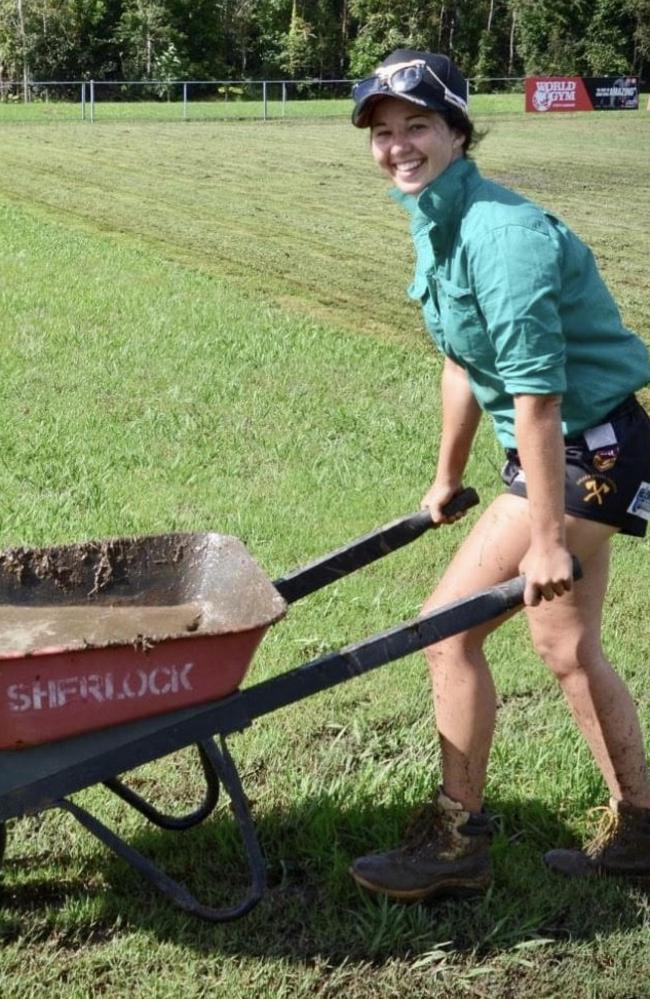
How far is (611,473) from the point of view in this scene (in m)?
3.20

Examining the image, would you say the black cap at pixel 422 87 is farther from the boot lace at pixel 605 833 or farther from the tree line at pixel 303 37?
the tree line at pixel 303 37

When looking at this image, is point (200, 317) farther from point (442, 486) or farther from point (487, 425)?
point (442, 486)

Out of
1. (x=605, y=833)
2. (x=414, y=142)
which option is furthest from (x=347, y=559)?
(x=414, y=142)

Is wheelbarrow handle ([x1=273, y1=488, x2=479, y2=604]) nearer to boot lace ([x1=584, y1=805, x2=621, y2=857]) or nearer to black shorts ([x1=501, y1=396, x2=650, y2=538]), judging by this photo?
black shorts ([x1=501, y1=396, x2=650, y2=538])

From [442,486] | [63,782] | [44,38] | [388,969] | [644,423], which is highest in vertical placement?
[44,38]

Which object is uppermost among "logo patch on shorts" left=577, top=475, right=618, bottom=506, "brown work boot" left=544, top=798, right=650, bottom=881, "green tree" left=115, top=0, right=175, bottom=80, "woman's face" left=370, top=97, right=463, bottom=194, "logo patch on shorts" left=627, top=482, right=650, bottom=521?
"green tree" left=115, top=0, right=175, bottom=80

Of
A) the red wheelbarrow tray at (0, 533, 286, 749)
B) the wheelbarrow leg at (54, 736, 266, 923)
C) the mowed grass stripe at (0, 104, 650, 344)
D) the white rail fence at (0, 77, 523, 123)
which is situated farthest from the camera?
the white rail fence at (0, 77, 523, 123)

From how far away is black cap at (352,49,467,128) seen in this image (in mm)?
2967

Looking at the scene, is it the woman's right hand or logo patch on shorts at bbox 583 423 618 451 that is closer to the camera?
logo patch on shorts at bbox 583 423 618 451

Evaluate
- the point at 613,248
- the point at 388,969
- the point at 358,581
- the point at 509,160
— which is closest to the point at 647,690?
the point at 358,581

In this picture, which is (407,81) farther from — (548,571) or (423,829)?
(423,829)

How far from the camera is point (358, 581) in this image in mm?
5387

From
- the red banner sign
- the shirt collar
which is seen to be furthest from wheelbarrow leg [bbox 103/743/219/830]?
the red banner sign

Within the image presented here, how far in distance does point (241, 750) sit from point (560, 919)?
113 cm
